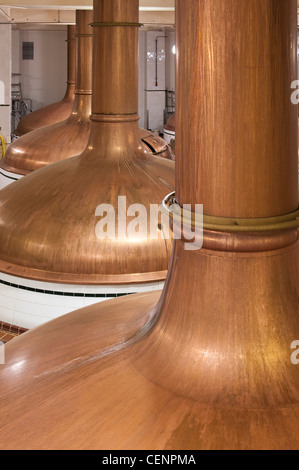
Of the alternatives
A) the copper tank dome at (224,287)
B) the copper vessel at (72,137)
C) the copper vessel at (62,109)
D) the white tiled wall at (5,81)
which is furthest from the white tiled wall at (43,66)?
the copper tank dome at (224,287)

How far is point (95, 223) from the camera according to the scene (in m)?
4.43

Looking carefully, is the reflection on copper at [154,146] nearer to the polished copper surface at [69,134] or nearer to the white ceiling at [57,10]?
the polished copper surface at [69,134]

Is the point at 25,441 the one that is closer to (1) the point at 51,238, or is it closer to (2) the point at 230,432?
(2) the point at 230,432

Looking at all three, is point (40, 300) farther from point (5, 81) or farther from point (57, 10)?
point (5, 81)

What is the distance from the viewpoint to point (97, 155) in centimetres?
485

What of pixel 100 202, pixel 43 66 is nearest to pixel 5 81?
pixel 43 66

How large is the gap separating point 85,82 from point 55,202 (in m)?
2.21

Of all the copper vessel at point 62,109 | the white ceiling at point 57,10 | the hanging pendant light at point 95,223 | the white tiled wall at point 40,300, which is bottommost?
the white tiled wall at point 40,300

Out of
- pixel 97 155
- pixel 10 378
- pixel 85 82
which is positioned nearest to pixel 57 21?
pixel 85 82

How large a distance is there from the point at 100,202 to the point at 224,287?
319 cm

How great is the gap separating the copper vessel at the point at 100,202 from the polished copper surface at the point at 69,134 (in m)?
1.75

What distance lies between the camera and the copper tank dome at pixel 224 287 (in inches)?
50.2

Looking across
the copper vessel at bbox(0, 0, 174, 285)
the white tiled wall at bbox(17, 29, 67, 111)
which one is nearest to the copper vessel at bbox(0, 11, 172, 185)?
the copper vessel at bbox(0, 0, 174, 285)

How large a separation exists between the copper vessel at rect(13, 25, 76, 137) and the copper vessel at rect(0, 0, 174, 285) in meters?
5.78
